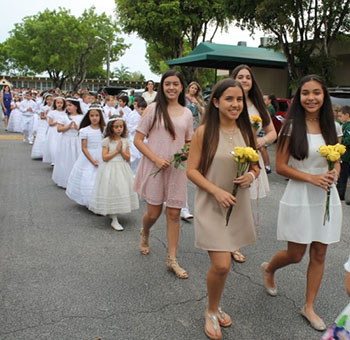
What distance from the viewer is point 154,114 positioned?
4.42 m

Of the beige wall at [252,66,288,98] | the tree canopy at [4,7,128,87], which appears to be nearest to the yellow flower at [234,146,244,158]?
the beige wall at [252,66,288,98]

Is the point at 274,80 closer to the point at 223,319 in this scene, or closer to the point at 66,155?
the point at 66,155

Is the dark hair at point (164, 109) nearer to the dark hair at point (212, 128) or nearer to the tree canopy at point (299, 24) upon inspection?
the dark hair at point (212, 128)

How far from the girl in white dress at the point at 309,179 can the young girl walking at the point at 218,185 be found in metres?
0.34

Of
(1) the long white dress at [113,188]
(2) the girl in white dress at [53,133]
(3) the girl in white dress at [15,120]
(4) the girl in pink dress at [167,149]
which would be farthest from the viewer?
(3) the girl in white dress at [15,120]

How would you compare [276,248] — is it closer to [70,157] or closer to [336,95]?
[70,157]

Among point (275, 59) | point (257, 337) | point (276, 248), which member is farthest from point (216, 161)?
point (275, 59)

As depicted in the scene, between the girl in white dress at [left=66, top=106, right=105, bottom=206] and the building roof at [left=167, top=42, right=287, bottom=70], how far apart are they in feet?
50.3

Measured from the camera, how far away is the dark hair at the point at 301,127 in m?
3.30

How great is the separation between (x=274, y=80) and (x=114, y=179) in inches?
863

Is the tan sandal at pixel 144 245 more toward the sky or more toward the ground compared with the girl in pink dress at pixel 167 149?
more toward the ground

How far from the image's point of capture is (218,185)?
3139mm

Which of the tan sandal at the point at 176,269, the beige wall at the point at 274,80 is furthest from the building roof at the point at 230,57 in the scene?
the tan sandal at the point at 176,269

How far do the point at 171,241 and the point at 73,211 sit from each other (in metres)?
2.69
